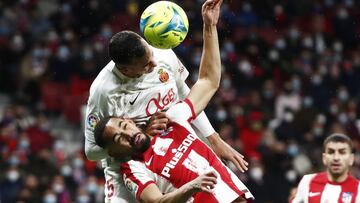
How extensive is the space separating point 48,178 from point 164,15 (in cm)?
849

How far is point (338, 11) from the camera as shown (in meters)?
21.0

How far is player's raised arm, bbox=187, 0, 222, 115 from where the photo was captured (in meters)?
6.15

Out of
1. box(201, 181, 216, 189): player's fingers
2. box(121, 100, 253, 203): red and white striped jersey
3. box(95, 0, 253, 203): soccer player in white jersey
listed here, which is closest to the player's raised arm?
box(95, 0, 253, 203): soccer player in white jersey

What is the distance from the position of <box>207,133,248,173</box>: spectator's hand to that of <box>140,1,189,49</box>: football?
36.7 inches

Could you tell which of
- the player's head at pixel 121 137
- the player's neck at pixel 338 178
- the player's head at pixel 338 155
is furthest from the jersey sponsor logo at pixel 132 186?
the player's neck at pixel 338 178

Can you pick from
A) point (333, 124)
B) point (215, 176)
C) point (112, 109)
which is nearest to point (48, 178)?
point (333, 124)

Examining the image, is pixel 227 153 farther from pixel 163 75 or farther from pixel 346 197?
pixel 346 197

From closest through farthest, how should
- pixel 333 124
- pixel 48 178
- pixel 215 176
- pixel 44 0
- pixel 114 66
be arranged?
pixel 215 176
pixel 114 66
pixel 48 178
pixel 333 124
pixel 44 0

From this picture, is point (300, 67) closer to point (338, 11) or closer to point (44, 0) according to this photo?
point (338, 11)

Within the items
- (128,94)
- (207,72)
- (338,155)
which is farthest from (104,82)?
(338,155)

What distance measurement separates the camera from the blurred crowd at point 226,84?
575 inches

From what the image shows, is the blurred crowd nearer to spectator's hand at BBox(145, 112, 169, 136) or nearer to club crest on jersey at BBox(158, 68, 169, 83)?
club crest on jersey at BBox(158, 68, 169, 83)

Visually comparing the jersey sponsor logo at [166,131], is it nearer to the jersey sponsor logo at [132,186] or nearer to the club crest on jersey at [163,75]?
the jersey sponsor logo at [132,186]

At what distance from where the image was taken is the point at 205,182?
541 cm
